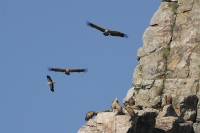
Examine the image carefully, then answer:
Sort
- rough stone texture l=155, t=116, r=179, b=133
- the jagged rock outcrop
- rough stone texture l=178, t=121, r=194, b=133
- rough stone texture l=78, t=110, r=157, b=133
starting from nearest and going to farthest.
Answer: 1. rough stone texture l=78, t=110, r=157, b=133
2. rough stone texture l=155, t=116, r=179, b=133
3. rough stone texture l=178, t=121, r=194, b=133
4. the jagged rock outcrop

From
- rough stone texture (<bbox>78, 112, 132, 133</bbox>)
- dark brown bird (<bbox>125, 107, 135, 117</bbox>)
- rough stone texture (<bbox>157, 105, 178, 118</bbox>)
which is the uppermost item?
rough stone texture (<bbox>157, 105, 178, 118</bbox>)

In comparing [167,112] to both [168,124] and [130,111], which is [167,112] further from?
[130,111]

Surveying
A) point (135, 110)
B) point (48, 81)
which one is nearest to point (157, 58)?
point (48, 81)

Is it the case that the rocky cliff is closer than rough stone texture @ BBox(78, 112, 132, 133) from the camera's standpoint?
No

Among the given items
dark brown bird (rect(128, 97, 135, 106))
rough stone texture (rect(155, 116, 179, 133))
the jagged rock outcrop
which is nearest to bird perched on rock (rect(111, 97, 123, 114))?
rough stone texture (rect(155, 116, 179, 133))

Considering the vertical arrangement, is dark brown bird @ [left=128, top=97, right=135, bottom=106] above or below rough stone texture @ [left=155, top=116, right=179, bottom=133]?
above

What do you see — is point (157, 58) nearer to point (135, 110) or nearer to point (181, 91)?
point (181, 91)

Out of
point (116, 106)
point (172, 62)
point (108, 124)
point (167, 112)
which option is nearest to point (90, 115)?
point (116, 106)

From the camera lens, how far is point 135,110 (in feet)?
278

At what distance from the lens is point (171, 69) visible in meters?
100

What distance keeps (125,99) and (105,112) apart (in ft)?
51.3

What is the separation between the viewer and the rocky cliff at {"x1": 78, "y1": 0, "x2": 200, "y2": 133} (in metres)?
91.4

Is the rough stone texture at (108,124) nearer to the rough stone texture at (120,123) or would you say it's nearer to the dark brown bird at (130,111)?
the rough stone texture at (120,123)

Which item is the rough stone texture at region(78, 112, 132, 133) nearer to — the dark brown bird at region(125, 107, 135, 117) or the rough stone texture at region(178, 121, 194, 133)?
the dark brown bird at region(125, 107, 135, 117)
